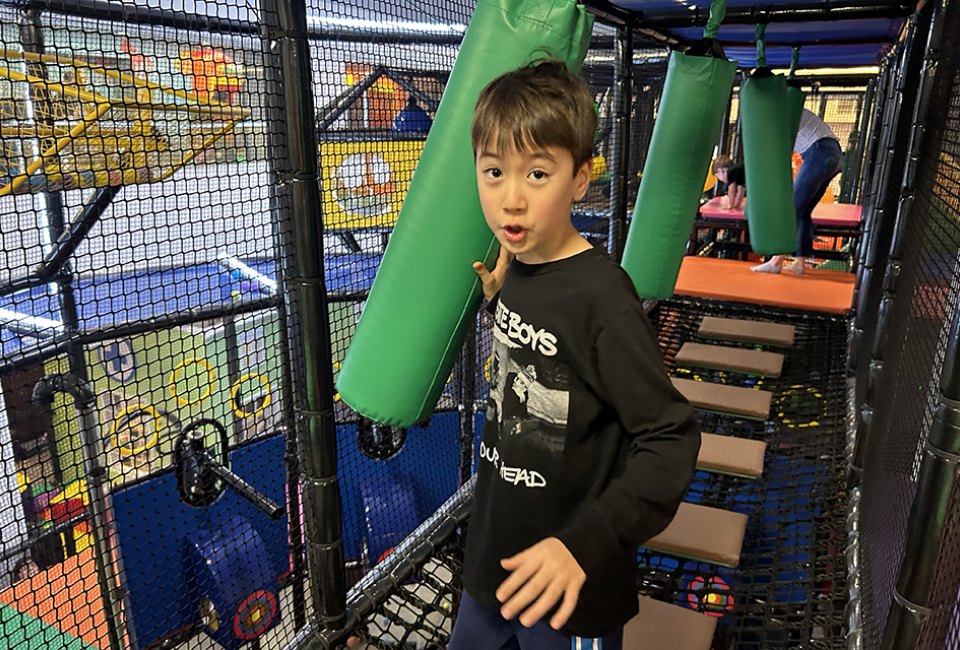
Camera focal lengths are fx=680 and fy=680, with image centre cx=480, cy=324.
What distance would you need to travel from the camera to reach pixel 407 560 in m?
1.63

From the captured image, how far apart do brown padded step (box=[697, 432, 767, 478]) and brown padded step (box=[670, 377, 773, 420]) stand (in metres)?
0.20

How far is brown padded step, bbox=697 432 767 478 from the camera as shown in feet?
6.97

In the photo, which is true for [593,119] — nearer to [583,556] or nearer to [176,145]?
[583,556]

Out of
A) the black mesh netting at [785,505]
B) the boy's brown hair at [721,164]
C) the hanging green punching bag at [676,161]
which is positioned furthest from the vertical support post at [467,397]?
the boy's brown hair at [721,164]

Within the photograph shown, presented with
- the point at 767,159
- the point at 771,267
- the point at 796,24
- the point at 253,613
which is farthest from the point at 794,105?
the point at 253,613

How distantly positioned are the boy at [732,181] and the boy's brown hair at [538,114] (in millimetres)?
4476

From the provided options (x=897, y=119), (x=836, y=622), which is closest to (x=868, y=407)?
(x=836, y=622)

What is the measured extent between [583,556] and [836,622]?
Answer: 40.0 inches

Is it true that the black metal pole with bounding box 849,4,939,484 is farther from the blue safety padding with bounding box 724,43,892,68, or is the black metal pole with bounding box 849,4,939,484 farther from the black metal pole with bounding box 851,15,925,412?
the blue safety padding with bounding box 724,43,892,68

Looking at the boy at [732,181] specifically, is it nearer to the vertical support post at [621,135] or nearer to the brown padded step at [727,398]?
the vertical support post at [621,135]

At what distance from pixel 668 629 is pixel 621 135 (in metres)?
1.79

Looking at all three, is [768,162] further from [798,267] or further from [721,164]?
[721,164]

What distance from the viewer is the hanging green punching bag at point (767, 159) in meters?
2.47

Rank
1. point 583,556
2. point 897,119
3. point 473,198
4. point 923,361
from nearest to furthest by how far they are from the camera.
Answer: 1. point 583,556
2. point 473,198
3. point 923,361
4. point 897,119
